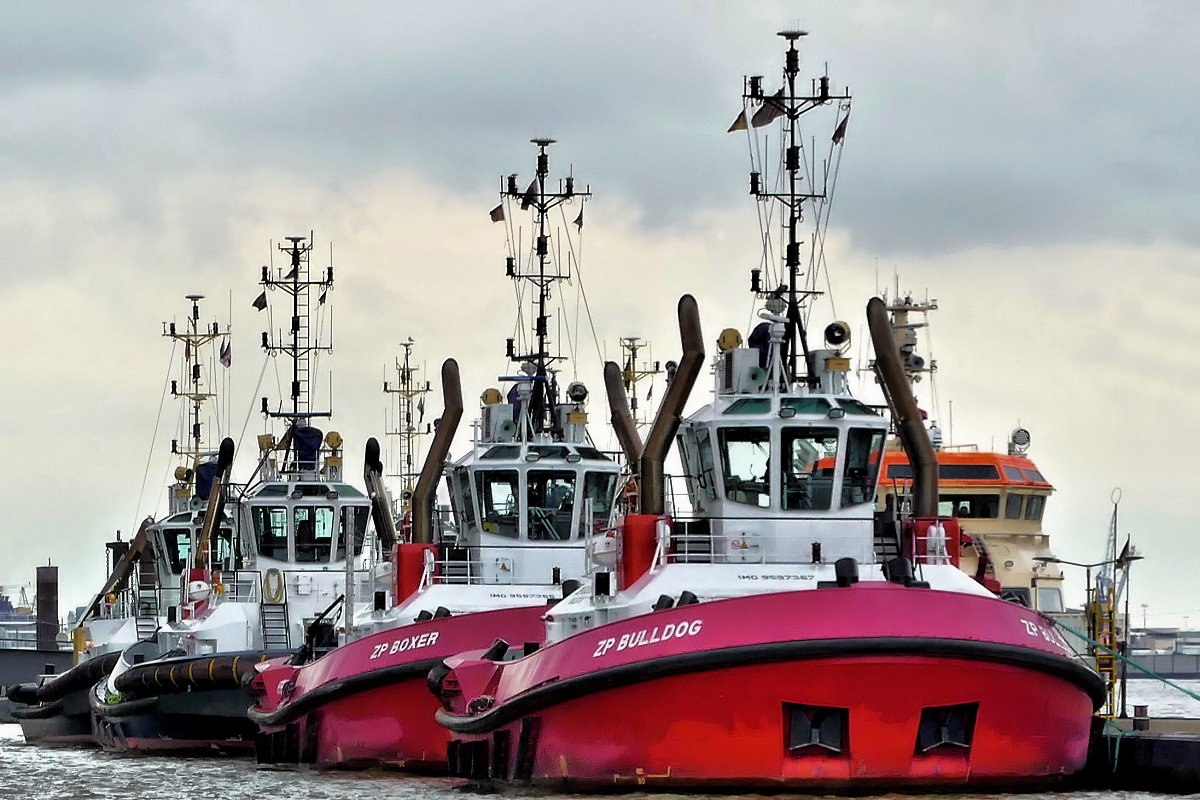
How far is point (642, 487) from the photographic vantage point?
20734 millimetres

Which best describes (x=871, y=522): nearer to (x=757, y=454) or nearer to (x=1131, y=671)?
(x=757, y=454)

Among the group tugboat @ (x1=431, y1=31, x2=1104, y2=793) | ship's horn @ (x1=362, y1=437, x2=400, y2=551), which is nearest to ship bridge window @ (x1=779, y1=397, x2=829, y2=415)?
tugboat @ (x1=431, y1=31, x2=1104, y2=793)

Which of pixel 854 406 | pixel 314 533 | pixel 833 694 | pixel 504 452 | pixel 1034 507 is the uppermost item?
pixel 854 406

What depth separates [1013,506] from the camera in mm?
39375

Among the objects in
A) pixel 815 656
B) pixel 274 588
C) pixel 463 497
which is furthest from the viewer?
pixel 274 588

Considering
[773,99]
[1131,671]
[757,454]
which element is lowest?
[1131,671]

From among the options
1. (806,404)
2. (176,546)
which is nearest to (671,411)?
(806,404)

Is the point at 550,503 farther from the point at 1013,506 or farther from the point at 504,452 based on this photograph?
the point at 1013,506

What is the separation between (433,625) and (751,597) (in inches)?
229

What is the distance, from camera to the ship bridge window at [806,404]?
801 inches

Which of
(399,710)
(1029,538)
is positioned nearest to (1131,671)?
(1029,538)

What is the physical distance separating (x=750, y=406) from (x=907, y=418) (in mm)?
1426

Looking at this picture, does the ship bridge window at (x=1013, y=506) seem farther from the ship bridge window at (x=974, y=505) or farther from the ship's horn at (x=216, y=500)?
the ship's horn at (x=216, y=500)

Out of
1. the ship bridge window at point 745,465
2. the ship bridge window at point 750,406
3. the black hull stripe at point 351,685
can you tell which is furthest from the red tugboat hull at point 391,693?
the ship bridge window at point 750,406
